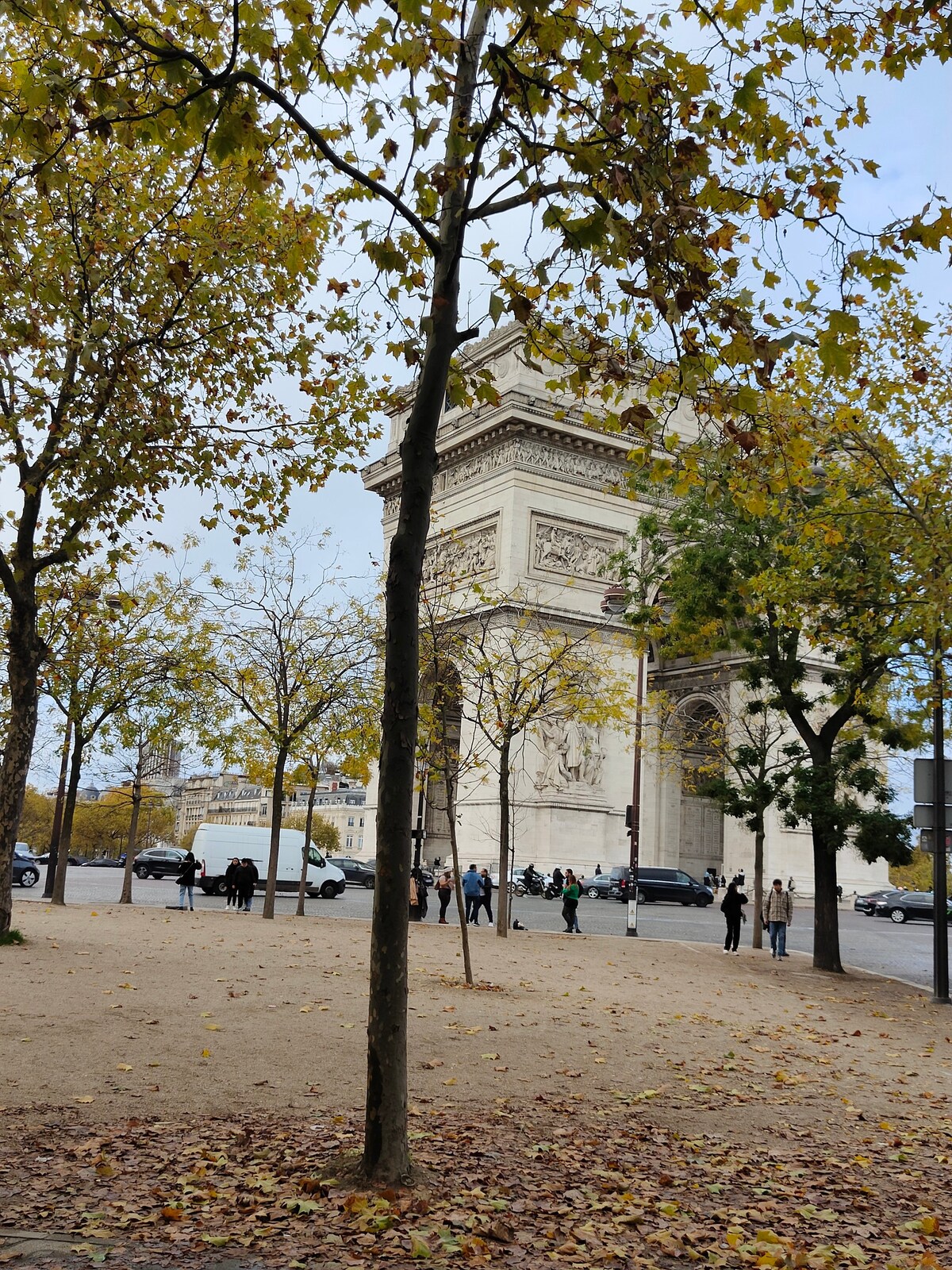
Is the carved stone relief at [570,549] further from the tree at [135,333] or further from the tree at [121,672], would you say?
the tree at [135,333]

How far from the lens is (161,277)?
11828mm

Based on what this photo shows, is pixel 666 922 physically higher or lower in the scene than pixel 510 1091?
lower

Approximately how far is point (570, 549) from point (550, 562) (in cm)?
109

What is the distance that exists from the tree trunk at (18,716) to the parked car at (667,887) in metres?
30.9

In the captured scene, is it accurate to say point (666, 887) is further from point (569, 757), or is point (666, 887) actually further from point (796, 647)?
point (796, 647)

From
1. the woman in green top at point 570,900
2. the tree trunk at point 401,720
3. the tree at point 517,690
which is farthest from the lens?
the woman in green top at point 570,900

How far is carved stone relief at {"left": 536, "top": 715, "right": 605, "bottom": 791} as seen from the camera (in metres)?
38.5

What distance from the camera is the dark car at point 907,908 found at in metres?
44.0

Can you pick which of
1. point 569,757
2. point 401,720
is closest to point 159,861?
point 569,757

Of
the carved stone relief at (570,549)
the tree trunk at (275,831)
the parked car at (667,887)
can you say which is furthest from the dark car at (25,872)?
the parked car at (667,887)

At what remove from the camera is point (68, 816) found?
992 inches

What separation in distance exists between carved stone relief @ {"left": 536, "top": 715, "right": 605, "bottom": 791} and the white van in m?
7.52

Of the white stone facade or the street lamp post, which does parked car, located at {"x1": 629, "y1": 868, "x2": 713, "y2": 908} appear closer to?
the white stone facade

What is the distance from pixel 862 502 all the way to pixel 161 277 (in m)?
9.77
